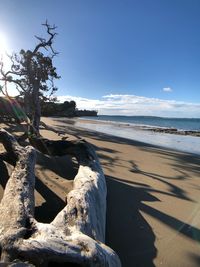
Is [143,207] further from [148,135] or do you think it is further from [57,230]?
[148,135]

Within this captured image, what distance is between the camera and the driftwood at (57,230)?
2156mm

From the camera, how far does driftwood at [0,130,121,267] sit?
2156mm

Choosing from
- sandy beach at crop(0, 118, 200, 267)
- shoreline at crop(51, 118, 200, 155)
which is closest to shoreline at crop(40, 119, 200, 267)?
sandy beach at crop(0, 118, 200, 267)

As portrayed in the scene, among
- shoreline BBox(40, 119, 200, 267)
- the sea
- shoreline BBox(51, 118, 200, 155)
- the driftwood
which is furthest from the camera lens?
the sea

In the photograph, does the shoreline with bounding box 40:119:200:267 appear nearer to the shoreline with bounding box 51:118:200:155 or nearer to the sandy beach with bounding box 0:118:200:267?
the sandy beach with bounding box 0:118:200:267

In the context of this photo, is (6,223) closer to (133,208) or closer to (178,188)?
(133,208)

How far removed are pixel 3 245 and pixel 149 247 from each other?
1890mm

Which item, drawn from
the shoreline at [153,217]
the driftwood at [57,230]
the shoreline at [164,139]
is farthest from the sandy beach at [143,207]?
the shoreline at [164,139]

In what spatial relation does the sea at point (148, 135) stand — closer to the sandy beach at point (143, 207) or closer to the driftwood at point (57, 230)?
the sandy beach at point (143, 207)

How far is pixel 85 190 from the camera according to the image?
3.60 m

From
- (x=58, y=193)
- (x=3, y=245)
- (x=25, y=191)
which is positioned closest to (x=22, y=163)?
(x=58, y=193)

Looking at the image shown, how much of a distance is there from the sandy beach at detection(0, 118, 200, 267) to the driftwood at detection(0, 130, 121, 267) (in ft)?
1.84

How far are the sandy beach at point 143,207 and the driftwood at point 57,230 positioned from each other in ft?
1.84

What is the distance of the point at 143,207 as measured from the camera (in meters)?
4.67
